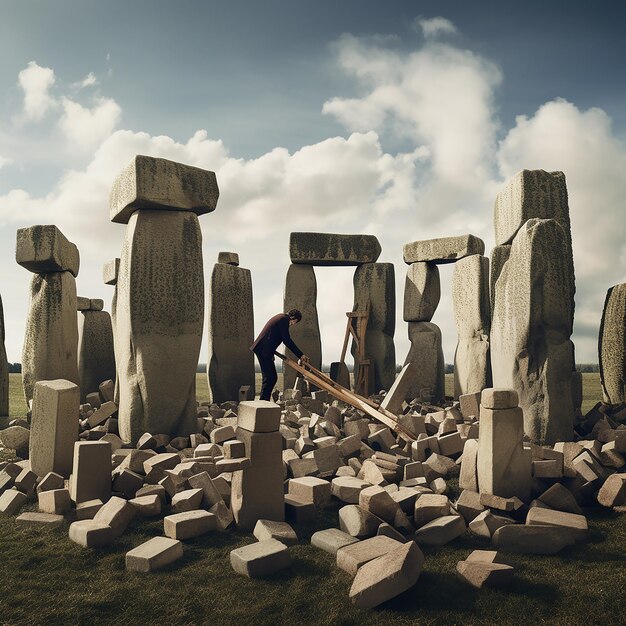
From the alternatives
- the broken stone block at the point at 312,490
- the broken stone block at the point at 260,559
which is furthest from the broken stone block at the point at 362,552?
the broken stone block at the point at 312,490

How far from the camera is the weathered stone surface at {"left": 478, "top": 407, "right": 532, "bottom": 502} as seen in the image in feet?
13.2

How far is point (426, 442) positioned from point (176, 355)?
2.92 meters

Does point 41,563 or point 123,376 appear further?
point 123,376

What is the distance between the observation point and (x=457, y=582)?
9.54ft

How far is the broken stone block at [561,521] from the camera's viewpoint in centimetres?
346

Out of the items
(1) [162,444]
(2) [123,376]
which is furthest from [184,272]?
(1) [162,444]

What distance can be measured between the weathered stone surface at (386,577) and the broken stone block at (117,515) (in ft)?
5.56

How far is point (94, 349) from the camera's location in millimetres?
10148

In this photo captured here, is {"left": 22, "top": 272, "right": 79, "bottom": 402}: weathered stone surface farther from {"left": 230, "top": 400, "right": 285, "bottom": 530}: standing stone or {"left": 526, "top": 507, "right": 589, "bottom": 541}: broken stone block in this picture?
{"left": 526, "top": 507, "right": 589, "bottom": 541}: broken stone block

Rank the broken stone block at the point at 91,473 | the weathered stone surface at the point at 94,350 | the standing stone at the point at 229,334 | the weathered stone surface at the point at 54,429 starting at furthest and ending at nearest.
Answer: the weathered stone surface at the point at 94,350
the standing stone at the point at 229,334
the weathered stone surface at the point at 54,429
the broken stone block at the point at 91,473

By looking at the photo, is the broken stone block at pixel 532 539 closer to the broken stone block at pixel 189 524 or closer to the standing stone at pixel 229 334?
the broken stone block at pixel 189 524

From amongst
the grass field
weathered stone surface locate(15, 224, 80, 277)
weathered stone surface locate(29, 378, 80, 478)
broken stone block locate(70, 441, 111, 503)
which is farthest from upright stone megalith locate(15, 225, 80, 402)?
the grass field

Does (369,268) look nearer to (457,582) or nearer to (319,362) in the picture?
(319,362)

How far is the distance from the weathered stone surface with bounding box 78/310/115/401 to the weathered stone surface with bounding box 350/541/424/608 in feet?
26.5
